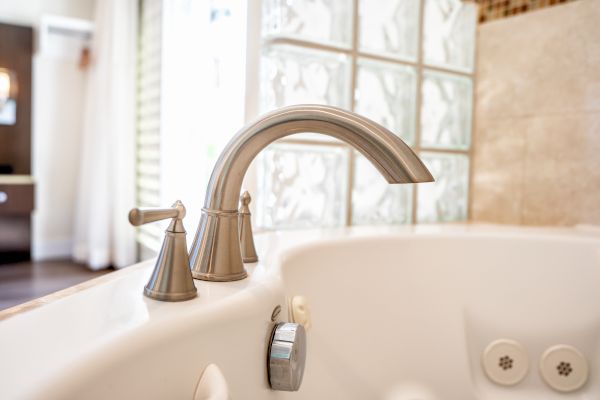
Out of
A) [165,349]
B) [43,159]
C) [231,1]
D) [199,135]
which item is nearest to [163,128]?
[199,135]

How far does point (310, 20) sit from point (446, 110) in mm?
595

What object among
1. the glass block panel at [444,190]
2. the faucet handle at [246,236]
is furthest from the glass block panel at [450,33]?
the faucet handle at [246,236]

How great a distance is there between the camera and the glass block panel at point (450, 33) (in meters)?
1.52

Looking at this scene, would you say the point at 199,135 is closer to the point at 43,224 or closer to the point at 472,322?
the point at 472,322

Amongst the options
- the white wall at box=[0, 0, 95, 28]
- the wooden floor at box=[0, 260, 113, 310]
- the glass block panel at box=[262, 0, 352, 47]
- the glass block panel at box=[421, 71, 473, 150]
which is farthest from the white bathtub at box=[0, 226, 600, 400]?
the white wall at box=[0, 0, 95, 28]

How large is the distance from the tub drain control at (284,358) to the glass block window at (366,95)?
2.36 feet

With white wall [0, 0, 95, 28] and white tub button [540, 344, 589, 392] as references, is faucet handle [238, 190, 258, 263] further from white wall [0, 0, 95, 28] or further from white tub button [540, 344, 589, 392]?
white wall [0, 0, 95, 28]

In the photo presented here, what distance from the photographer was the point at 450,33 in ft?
5.15

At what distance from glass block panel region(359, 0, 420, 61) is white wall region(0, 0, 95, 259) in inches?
106

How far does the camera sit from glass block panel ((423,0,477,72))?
1.52m

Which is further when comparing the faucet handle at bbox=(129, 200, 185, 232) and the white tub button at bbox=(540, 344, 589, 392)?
the white tub button at bbox=(540, 344, 589, 392)

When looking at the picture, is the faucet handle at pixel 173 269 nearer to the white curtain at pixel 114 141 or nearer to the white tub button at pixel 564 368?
the white tub button at pixel 564 368

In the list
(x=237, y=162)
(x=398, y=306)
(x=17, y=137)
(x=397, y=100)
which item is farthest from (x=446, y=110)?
(x=17, y=137)

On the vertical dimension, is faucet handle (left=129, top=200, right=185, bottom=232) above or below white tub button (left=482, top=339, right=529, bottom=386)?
above
